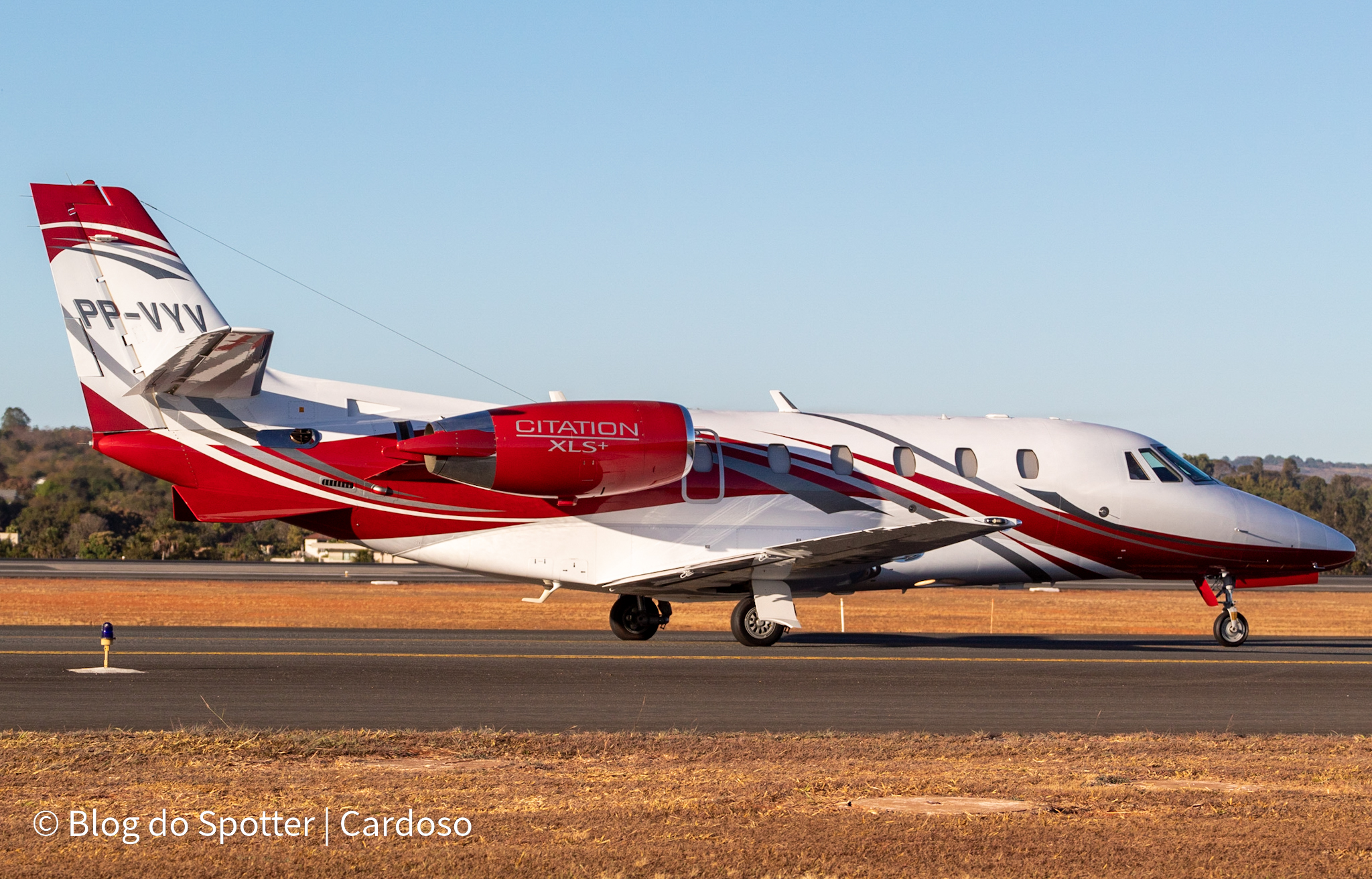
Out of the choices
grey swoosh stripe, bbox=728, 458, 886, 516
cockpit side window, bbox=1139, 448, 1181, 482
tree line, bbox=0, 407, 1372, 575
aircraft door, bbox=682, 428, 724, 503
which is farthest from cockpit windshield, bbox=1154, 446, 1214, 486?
tree line, bbox=0, 407, 1372, 575

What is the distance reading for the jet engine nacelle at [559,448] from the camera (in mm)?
→ 18891

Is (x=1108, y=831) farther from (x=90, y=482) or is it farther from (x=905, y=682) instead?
(x=90, y=482)

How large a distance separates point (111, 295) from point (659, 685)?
9841 millimetres

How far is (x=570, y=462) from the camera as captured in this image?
19.2 metres

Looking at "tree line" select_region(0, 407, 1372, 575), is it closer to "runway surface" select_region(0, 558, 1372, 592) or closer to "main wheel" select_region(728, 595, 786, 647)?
"runway surface" select_region(0, 558, 1372, 592)

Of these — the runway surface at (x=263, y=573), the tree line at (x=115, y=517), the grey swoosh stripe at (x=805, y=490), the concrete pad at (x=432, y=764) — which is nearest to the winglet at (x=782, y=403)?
the grey swoosh stripe at (x=805, y=490)

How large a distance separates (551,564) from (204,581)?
34.0m

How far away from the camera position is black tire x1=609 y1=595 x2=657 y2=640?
Result: 22047mm

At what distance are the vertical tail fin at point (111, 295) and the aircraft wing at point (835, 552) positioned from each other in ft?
24.4

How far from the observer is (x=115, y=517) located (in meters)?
84.6

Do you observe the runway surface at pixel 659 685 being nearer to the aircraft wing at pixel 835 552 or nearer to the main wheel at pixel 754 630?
the main wheel at pixel 754 630

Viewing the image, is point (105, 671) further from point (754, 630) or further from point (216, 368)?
point (754, 630)

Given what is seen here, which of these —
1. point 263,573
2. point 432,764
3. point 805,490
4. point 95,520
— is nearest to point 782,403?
point 805,490

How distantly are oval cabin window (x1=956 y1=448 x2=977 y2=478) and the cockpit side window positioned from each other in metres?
3.35
